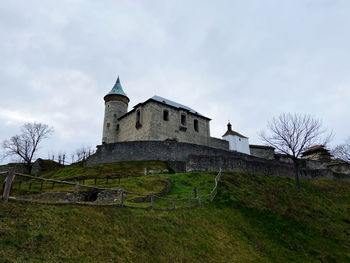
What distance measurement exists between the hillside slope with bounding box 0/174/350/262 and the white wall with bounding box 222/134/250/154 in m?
26.1

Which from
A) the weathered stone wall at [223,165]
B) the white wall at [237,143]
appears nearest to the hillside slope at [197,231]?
the weathered stone wall at [223,165]

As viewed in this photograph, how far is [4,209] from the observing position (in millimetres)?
8328

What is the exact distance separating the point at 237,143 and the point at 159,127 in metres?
17.1

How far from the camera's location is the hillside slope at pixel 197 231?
7.95 meters

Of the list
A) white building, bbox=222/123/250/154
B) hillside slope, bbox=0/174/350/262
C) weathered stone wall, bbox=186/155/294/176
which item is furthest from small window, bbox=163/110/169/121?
hillside slope, bbox=0/174/350/262

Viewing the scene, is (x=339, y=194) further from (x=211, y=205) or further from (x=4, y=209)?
(x=4, y=209)

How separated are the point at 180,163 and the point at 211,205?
552 inches

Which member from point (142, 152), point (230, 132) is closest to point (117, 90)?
point (142, 152)

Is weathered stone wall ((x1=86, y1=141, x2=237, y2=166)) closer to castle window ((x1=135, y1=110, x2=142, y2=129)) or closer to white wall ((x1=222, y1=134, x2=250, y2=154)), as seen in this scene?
castle window ((x1=135, y1=110, x2=142, y2=129))

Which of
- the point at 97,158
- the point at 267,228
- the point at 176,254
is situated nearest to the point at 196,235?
the point at 176,254

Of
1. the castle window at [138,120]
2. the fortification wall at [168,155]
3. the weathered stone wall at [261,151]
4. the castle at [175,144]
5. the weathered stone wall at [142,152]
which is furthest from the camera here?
the weathered stone wall at [261,151]

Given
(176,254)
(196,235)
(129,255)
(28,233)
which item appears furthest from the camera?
(196,235)

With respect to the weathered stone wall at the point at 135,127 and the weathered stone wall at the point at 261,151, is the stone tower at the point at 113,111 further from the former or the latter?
the weathered stone wall at the point at 261,151

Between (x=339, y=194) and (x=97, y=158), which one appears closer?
(x=339, y=194)
